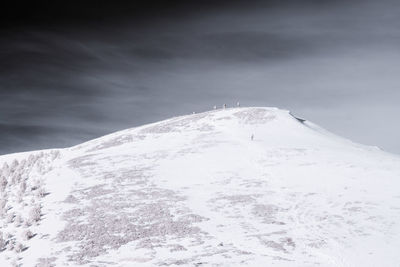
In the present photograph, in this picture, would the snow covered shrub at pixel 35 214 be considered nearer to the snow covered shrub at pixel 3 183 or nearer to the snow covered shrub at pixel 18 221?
the snow covered shrub at pixel 18 221

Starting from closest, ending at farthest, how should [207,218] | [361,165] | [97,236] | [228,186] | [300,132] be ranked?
[97,236], [207,218], [228,186], [361,165], [300,132]

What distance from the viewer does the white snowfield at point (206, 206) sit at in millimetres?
19172

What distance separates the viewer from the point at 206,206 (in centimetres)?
2411

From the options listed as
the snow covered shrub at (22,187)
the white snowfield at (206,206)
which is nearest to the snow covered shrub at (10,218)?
the white snowfield at (206,206)

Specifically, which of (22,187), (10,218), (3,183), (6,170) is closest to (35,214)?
(10,218)

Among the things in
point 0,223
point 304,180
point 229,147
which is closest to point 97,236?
point 0,223

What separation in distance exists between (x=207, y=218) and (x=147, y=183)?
696 cm

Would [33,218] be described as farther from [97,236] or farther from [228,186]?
[228,186]

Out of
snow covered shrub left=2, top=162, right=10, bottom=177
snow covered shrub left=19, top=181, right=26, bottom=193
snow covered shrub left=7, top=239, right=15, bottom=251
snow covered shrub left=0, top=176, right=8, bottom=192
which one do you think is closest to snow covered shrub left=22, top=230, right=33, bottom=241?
snow covered shrub left=7, top=239, right=15, bottom=251

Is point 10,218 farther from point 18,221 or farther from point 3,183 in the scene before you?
point 3,183

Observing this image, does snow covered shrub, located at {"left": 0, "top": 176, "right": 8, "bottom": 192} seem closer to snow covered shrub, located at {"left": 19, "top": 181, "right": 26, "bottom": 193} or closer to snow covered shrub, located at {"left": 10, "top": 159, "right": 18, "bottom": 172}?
snow covered shrub, located at {"left": 19, "top": 181, "right": 26, "bottom": 193}

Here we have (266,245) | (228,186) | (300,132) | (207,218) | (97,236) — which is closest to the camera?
(266,245)

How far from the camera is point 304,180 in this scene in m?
27.7

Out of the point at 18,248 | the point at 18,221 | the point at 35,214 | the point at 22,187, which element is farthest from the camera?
the point at 22,187
